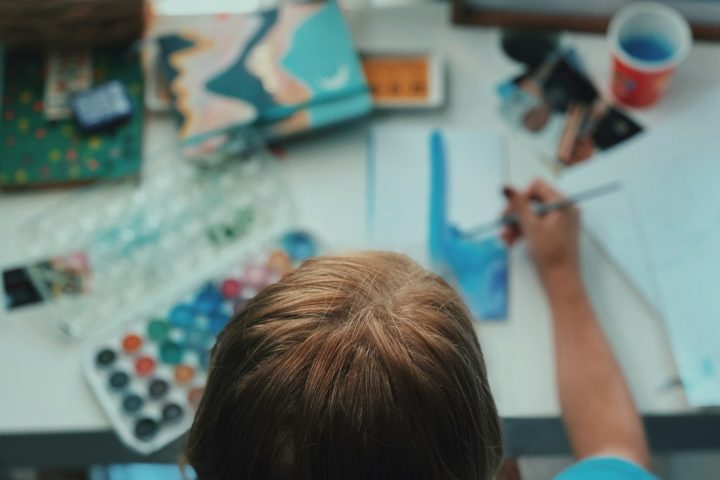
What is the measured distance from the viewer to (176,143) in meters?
1.02

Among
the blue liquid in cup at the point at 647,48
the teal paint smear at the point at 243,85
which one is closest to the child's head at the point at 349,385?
the teal paint smear at the point at 243,85

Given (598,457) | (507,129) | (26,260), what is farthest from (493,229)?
(26,260)

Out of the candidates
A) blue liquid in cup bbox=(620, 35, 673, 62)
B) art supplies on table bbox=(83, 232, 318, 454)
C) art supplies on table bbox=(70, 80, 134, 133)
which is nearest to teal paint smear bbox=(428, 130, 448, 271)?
art supplies on table bbox=(83, 232, 318, 454)

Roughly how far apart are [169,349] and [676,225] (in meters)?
0.52

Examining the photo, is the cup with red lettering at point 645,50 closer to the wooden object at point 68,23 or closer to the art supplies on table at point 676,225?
the art supplies on table at point 676,225

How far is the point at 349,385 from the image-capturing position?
0.58m

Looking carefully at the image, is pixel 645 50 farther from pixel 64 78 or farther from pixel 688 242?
pixel 64 78

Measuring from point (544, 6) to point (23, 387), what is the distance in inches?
27.1

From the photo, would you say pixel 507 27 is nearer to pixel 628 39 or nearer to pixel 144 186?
pixel 628 39

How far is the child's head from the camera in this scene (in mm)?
586

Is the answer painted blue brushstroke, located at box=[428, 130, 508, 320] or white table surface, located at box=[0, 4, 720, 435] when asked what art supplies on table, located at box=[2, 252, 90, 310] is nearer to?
white table surface, located at box=[0, 4, 720, 435]

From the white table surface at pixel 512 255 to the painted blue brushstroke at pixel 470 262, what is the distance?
14mm

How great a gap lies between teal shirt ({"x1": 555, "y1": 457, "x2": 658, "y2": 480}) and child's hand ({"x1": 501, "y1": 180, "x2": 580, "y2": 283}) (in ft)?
0.63

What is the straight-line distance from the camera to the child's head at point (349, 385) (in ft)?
1.92
